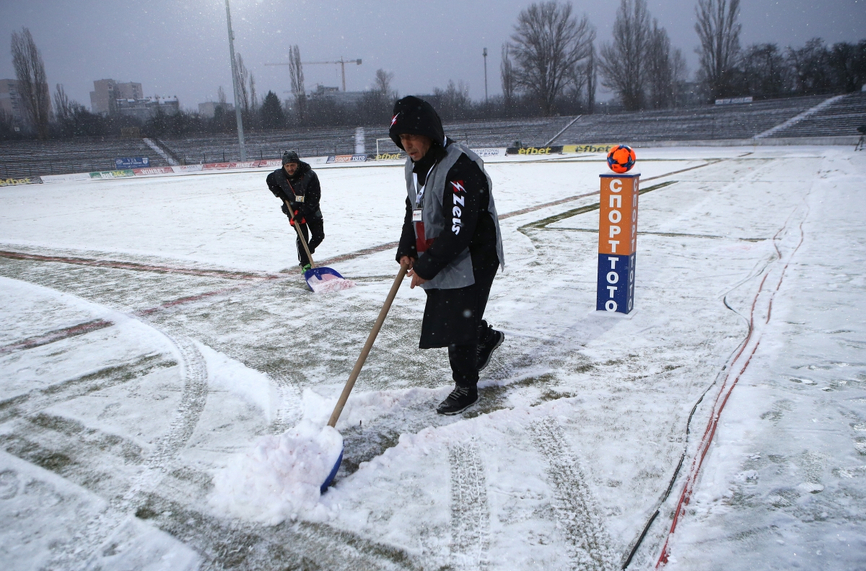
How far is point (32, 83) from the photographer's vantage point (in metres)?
45.8

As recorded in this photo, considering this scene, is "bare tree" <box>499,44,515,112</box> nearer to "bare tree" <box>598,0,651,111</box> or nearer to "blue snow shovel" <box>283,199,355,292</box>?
"bare tree" <box>598,0,651,111</box>

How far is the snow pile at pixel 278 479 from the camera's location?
6.75 ft

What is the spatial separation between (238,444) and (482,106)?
2251 inches

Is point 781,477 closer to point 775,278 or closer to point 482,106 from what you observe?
point 775,278

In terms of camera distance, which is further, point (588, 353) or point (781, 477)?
point (588, 353)

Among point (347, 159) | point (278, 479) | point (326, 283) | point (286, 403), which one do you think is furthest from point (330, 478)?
point (347, 159)

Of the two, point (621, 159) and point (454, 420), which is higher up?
point (621, 159)

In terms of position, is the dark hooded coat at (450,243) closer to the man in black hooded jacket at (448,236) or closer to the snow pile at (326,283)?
the man in black hooded jacket at (448,236)

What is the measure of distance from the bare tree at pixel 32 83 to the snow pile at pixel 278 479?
53817 mm

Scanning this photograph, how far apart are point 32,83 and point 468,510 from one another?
57627 millimetres

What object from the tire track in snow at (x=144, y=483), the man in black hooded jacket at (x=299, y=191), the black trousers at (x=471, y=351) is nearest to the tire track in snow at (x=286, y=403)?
the tire track in snow at (x=144, y=483)

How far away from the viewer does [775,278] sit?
195 inches

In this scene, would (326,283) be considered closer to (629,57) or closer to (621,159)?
(621,159)

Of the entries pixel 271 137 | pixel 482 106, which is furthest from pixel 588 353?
pixel 482 106
